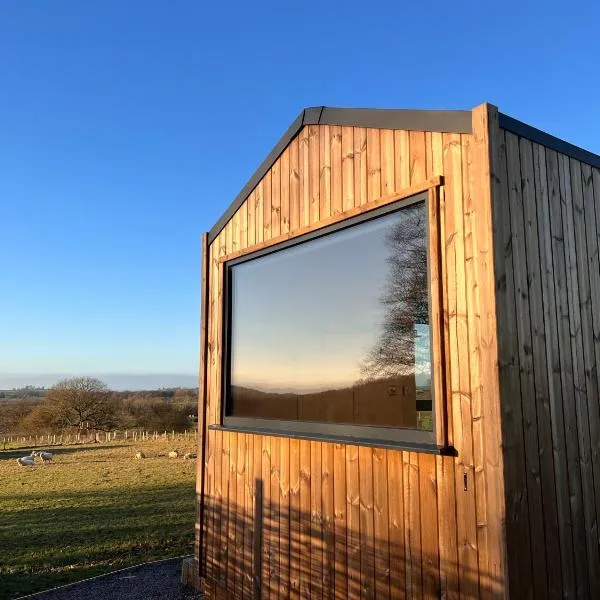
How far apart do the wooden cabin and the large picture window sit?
0.5 inches

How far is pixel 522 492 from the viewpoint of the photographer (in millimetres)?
2100

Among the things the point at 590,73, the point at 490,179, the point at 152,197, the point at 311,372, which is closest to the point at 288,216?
the point at 311,372

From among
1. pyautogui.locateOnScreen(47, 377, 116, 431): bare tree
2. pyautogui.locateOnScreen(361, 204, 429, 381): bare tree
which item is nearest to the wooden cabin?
pyautogui.locateOnScreen(361, 204, 429, 381): bare tree

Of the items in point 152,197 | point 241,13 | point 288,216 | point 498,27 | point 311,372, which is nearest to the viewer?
point 311,372

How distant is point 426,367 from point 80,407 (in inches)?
1105

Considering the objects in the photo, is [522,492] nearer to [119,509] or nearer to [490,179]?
[490,179]

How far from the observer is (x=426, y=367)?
2.45 meters

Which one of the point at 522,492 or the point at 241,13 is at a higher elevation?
the point at 241,13

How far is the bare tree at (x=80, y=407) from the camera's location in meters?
26.6

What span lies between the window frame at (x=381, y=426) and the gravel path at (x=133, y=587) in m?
1.65

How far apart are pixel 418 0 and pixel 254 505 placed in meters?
6.03

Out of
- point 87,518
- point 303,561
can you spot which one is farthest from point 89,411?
point 303,561

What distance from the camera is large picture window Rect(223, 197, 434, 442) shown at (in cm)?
254

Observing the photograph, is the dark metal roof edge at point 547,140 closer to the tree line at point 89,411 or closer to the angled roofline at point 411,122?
the angled roofline at point 411,122
